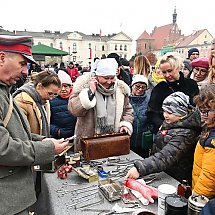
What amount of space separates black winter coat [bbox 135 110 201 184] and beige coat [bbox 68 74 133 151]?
0.69 metres

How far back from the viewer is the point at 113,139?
2219 mm

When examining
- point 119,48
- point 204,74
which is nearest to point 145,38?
point 119,48

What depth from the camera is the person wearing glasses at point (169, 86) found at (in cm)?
268

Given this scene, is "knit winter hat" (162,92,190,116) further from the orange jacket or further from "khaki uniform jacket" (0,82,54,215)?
"khaki uniform jacket" (0,82,54,215)

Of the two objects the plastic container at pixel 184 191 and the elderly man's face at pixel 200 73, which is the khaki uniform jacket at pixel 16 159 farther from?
the elderly man's face at pixel 200 73

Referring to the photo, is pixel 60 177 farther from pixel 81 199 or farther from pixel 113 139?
pixel 113 139

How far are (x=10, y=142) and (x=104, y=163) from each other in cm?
101

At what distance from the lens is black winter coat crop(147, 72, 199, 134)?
2.71m

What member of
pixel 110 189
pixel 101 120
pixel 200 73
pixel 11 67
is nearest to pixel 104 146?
pixel 101 120

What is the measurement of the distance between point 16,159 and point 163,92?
6.10ft

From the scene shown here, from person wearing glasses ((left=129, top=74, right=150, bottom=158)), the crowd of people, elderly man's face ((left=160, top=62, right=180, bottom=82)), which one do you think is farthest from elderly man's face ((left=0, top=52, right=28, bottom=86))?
person wearing glasses ((left=129, top=74, right=150, bottom=158))

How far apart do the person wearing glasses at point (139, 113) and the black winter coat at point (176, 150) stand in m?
1.00

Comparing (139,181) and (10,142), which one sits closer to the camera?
(10,142)

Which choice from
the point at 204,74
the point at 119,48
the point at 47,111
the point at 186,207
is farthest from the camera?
the point at 119,48
